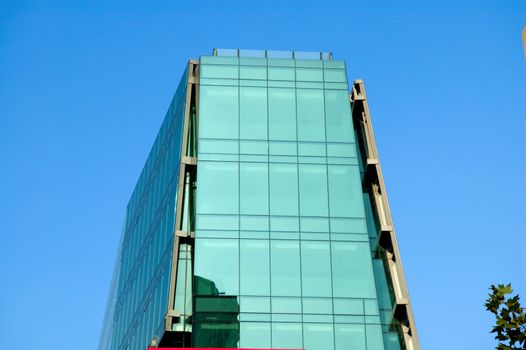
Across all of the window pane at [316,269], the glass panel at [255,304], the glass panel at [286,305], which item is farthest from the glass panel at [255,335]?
the window pane at [316,269]

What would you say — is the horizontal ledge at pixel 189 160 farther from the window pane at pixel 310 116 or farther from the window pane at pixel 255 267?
the window pane at pixel 310 116

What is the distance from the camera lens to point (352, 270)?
172 feet

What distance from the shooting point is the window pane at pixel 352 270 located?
51688 mm

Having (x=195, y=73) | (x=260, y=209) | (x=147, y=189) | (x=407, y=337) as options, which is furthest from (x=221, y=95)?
(x=407, y=337)

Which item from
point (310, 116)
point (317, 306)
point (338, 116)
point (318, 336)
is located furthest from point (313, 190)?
point (318, 336)

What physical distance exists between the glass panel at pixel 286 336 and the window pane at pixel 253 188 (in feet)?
24.0

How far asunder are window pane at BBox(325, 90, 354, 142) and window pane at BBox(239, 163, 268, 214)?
502cm

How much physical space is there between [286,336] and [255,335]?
5.60 ft

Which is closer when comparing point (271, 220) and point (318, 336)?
point (318, 336)

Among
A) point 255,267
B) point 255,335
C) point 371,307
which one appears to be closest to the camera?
point 255,335

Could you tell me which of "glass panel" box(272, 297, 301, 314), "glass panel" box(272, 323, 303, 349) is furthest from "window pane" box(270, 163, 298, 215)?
"glass panel" box(272, 323, 303, 349)

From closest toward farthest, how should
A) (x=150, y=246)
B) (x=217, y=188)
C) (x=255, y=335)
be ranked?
(x=255, y=335) → (x=217, y=188) → (x=150, y=246)

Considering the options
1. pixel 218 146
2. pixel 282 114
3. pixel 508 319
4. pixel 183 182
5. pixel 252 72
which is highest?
pixel 252 72

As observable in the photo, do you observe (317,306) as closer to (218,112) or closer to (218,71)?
(218,112)
